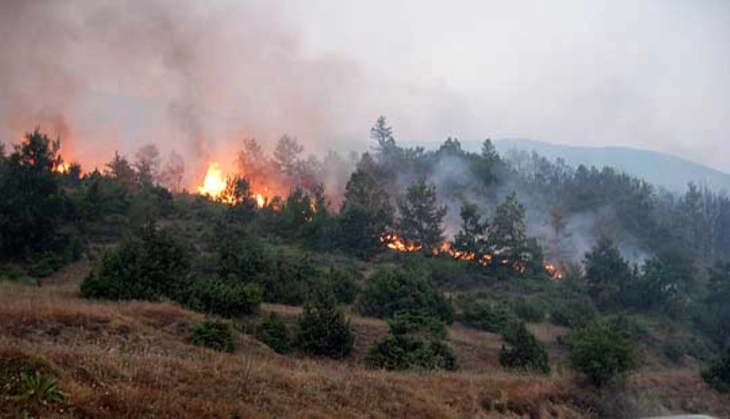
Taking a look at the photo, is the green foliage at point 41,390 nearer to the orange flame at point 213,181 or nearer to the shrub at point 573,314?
the shrub at point 573,314

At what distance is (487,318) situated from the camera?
31234 mm

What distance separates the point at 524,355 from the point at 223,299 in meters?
12.1

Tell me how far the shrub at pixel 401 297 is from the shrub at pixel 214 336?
11516 millimetres

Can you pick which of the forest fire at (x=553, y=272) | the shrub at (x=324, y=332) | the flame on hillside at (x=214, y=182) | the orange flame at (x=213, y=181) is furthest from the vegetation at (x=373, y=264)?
the orange flame at (x=213, y=181)

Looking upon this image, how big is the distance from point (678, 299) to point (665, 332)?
7.84 meters

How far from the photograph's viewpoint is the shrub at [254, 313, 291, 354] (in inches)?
805

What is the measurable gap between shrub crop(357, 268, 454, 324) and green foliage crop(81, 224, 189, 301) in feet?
30.4

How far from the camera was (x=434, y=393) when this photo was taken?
49.3 feet

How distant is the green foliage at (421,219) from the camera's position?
52406 millimetres

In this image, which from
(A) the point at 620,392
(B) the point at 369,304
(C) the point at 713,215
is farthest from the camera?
(C) the point at 713,215

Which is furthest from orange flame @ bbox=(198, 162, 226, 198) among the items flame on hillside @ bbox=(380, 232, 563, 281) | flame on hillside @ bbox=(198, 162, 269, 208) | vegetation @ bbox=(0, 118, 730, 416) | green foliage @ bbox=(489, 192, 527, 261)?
green foliage @ bbox=(489, 192, 527, 261)

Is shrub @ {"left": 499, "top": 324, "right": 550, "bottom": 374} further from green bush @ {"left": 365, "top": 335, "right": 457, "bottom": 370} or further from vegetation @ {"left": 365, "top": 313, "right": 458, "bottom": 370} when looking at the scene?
green bush @ {"left": 365, "top": 335, "right": 457, "bottom": 370}

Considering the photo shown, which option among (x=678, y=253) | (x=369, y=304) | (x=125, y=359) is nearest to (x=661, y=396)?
(x=369, y=304)

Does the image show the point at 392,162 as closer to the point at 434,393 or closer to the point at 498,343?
the point at 498,343
